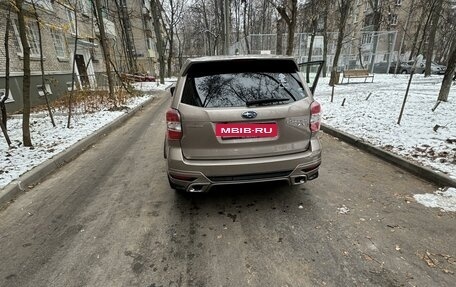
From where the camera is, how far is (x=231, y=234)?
2.81m

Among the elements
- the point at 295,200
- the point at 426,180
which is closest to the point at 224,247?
the point at 295,200

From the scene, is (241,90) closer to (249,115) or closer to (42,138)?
(249,115)

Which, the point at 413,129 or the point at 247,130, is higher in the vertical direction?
the point at 247,130

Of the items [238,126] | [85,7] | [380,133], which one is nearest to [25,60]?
[238,126]

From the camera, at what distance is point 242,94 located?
2895 millimetres

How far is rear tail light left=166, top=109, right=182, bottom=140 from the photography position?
285cm

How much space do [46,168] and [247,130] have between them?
3.95 m

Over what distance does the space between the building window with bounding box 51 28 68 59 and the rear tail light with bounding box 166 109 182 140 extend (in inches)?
649

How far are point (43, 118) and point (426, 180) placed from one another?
34.5 feet

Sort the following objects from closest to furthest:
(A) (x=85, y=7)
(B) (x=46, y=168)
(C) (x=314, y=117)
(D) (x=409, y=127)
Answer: (C) (x=314, y=117) → (B) (x=46, y=168) → (D) (x=409, y=127) → (A) (x=85, y=7)

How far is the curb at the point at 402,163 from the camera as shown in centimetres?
363

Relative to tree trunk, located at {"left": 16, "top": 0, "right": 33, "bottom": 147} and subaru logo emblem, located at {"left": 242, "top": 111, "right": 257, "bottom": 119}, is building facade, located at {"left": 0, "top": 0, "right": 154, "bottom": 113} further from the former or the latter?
subaru logo emblem, located at {"left": 242, "top": 111, "right": 257, "bottom": 119}

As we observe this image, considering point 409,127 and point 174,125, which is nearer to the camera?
point 174,125

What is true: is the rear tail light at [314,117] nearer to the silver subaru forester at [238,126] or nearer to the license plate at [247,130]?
the silver subaru forester at [238,126]
